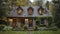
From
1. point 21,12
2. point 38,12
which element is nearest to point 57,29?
point 38,12

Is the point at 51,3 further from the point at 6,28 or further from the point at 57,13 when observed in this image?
the point at 6,28

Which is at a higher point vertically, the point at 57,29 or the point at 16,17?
the point at 16,17

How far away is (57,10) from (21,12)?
46 cm

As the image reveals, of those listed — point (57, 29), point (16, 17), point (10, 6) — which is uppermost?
point (10, 6)

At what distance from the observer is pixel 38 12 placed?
1.26 meters

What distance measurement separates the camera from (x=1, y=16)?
127 cm

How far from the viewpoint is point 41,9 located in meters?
1.26

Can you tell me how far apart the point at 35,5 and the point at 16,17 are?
11.2 inches

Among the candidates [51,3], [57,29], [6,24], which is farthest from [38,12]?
[6,24]

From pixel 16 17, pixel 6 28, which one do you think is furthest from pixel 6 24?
pixel 16 17

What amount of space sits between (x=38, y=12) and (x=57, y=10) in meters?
0.24

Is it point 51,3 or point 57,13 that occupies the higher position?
point 51,3

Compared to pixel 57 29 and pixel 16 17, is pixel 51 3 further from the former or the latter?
pixel 16 17

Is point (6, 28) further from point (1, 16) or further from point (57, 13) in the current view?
point (57, 13)
